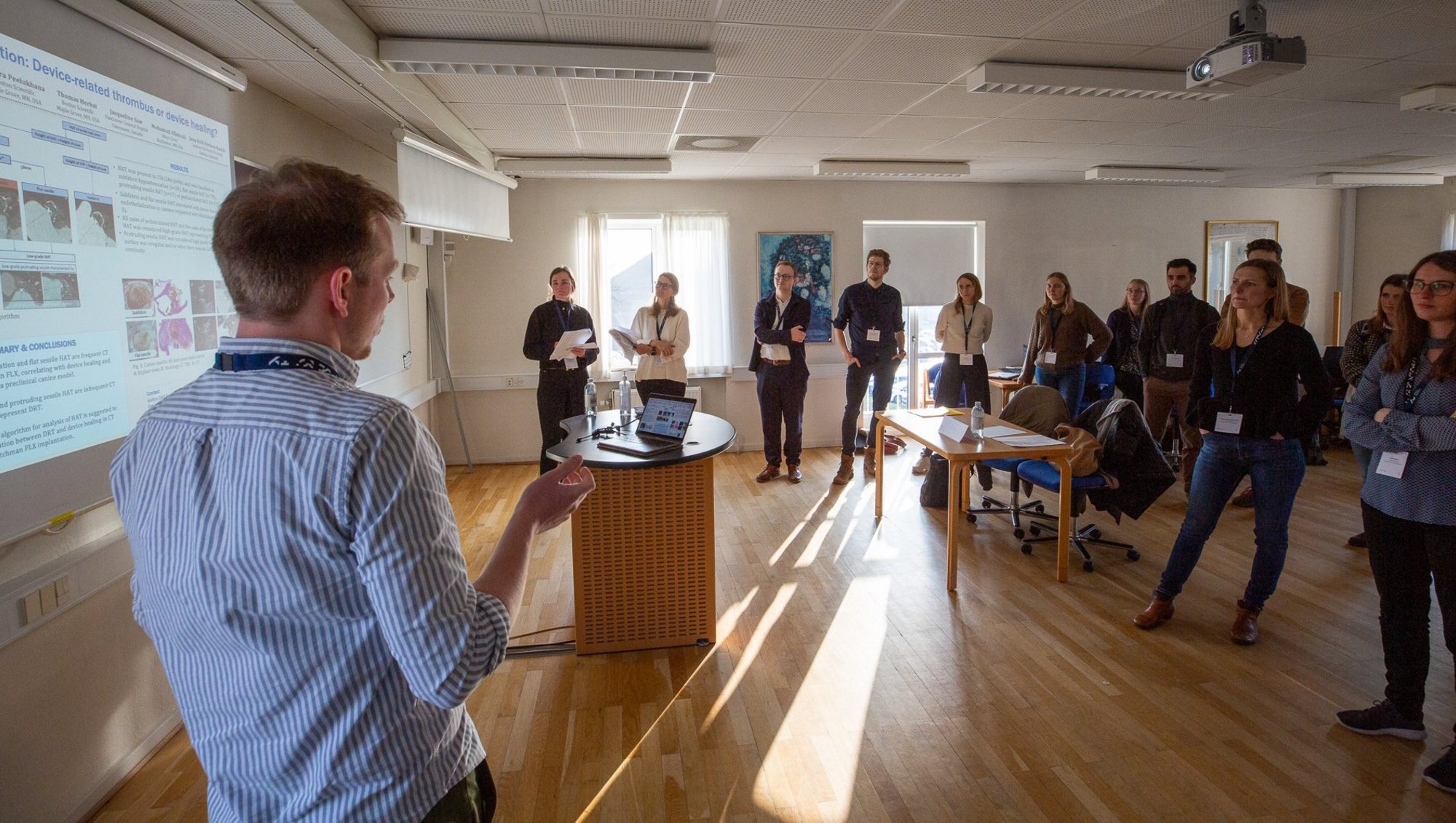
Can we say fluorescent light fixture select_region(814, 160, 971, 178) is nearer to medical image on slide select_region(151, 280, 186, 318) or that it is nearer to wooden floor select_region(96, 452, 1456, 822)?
wooden floor select_region(96, 452, 1456, 822)

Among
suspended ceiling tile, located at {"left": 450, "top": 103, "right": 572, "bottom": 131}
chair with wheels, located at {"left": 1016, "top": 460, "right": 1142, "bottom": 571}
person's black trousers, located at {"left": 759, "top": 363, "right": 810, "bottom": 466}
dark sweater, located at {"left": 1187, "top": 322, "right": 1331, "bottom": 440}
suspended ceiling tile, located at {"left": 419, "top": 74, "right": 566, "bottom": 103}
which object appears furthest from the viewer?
person's black trousers, located at {"left": 759, "top": 363, "right": 810, "bottom": 466}

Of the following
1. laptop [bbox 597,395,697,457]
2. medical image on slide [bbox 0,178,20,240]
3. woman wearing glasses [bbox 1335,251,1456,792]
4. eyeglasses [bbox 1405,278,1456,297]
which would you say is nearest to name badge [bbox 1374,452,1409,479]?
woman wearing glasses [bbox 1335,251,1456,792]

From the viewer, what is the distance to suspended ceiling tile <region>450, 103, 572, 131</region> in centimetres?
455

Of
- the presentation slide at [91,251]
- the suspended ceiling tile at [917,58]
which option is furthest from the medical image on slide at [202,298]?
the suspended ceiling tile at [917,58]

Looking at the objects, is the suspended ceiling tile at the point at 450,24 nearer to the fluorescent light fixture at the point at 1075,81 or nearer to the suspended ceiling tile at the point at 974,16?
the suspended ceiling tile at the point at 974,16

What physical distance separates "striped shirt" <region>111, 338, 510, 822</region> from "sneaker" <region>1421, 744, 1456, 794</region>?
2975 mm

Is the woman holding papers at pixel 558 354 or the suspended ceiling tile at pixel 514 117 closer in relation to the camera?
the suspended ceiling tile at pixel 514 117

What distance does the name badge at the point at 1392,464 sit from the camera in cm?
250

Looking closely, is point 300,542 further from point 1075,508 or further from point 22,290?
point 1075,508

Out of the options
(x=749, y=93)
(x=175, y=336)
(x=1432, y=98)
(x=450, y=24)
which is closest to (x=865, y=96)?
(x=749, y=93)

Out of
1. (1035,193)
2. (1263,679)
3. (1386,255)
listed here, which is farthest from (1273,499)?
(1386,255)

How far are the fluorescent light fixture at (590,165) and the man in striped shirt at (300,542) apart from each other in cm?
551

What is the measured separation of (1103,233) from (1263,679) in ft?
20.7

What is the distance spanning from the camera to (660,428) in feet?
11.5
